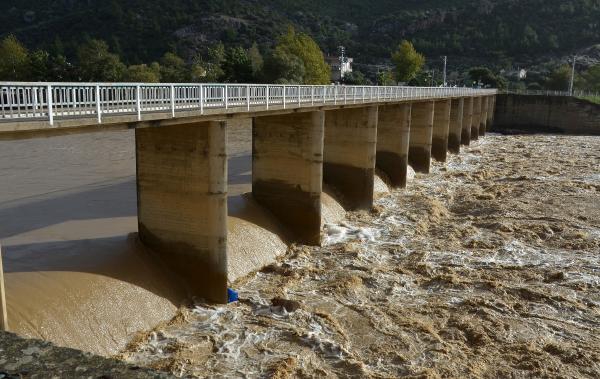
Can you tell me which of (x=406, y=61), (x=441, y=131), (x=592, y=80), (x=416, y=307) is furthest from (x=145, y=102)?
(x=592, y=80)

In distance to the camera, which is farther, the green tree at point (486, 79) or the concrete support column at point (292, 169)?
the green tree at point (486, 79)

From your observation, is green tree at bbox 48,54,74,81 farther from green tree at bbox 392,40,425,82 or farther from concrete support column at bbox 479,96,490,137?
green tree at bbox 392,40,425,82

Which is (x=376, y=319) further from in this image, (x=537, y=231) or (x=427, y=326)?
(x=537, y=231)

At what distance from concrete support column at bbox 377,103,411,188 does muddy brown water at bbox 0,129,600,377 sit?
6.19 metres

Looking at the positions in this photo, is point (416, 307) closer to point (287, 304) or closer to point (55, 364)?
point (287, 304)

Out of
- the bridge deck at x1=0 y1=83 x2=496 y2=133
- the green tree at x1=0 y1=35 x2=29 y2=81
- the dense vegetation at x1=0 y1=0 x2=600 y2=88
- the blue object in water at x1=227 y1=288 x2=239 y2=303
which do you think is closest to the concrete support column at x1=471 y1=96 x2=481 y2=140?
the bridge deck at x1=0 y1=83 x2=496 y2=133

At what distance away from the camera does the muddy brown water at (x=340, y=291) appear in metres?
12.4

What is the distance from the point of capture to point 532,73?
136750 mm

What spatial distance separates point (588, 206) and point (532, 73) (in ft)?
398

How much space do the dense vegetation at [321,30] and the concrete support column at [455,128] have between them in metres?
86.5

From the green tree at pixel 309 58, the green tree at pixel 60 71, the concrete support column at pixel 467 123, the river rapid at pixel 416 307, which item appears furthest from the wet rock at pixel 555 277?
the green tree at pixel 60 71

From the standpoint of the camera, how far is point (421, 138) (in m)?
38.8

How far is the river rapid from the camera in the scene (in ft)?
40.5

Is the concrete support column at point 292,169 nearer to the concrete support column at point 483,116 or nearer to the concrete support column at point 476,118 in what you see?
the concrete support column at point 476,118
